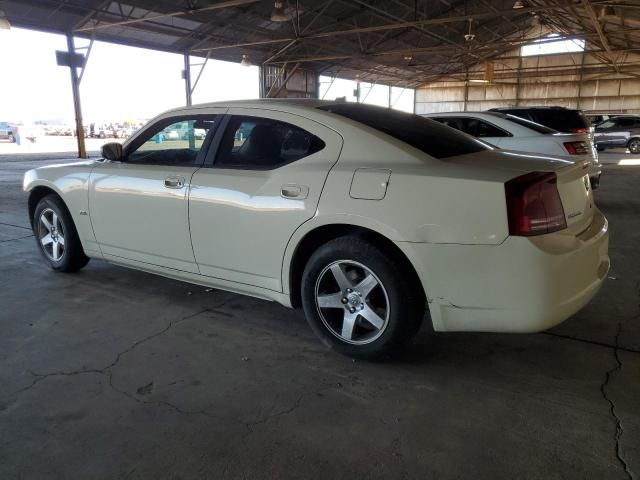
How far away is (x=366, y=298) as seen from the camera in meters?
2.82

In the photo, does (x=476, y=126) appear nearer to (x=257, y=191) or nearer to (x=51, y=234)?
(x=257, y=191)

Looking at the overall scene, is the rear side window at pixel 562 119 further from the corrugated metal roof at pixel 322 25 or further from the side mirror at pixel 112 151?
the side mirror at pixel 112 151

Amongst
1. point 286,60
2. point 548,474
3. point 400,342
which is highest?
point 286,60

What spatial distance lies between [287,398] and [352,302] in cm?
67

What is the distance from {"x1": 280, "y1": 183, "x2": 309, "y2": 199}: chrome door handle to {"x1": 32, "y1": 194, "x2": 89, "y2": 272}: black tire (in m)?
2.39

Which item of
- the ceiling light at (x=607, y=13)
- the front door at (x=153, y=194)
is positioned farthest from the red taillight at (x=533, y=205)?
the ceiling light at (x=607, y=13)

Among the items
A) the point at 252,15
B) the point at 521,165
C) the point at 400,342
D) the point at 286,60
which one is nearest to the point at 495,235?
the point at 521,165

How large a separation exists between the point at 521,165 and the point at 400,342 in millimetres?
1169

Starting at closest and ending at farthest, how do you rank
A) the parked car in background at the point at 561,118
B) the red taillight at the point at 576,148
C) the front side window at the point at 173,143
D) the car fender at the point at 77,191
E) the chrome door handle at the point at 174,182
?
the chrome door handle at the point at 174,182, the front side window at the point at 173,143, the car fender at the point at 77,191, the red taillight at the point at 576,148, the parked car in background at the point at 561,118

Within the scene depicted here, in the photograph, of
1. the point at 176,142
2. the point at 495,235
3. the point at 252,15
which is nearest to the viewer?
the point at 495,235

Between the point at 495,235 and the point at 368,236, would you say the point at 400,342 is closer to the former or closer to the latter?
the point at 368,236

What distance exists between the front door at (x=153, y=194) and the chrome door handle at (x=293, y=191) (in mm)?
815

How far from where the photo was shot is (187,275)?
11.8 feet

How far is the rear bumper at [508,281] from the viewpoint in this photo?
235cm
